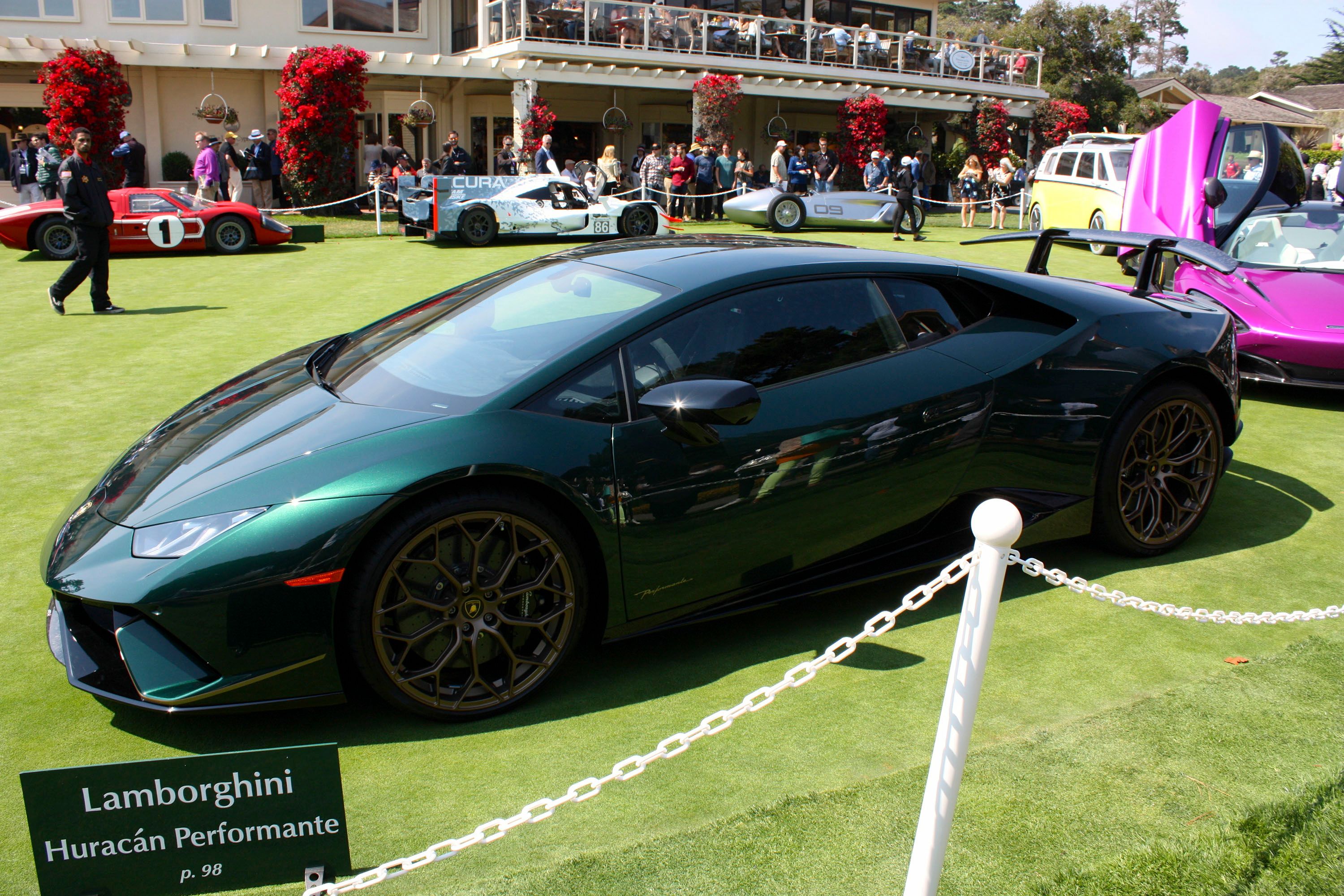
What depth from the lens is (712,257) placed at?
3.93 metres

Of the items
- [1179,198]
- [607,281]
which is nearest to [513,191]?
[1179,198]

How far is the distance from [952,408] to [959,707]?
6.75 feet

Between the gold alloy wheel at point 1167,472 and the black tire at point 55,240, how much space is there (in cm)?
1413

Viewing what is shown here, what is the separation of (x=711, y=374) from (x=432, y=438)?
97cm

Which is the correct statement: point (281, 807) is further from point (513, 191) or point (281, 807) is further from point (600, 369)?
point (513, 191)

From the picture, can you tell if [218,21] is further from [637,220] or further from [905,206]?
[905,206]

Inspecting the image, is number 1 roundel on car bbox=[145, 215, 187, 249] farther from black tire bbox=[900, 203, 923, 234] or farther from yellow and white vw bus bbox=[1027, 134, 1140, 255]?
yellow and white vw bus bbox=[1027, 134, 1140, 255]

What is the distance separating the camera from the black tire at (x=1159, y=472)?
4316 mm

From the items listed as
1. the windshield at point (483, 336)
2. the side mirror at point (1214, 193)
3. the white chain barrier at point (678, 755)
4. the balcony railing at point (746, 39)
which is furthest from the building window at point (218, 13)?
the white chain barrier at point (678, 755)

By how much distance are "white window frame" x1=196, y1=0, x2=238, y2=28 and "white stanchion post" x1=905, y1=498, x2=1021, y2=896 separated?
27.1 m

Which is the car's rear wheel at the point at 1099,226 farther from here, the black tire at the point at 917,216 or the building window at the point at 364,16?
the building window at the point at 364,16

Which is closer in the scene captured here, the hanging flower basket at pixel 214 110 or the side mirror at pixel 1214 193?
the side mirror at pixel 1214 193

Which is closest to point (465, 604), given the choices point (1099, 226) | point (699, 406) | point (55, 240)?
point (699, 406)

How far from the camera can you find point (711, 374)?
3.51 meters
